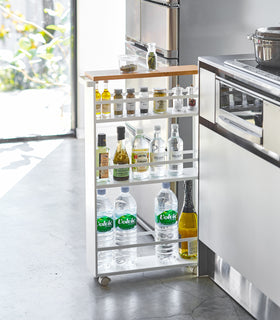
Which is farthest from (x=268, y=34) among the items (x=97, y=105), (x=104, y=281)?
(x=104, y=281)

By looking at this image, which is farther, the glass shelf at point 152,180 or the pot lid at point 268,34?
the glass shelf at point 152,180

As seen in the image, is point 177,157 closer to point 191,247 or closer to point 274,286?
point 191,247

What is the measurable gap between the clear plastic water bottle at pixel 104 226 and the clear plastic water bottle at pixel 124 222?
0.11 feet

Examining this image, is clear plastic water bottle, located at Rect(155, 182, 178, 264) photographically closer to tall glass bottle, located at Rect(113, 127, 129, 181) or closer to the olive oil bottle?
the olive oil bottle

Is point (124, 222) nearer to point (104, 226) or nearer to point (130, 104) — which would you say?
point (104, 226)

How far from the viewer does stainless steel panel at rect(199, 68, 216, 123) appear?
3.14 meters

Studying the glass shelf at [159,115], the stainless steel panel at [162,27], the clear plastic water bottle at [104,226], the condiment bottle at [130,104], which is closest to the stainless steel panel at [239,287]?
the clear plastic water bottle at [104,226]

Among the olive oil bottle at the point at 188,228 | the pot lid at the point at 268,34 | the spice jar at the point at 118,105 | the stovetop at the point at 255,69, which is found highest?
the pot lid at the point at 268,34

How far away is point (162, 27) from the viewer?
370 cm

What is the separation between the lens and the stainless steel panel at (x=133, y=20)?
4.03 m

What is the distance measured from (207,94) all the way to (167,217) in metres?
0.62

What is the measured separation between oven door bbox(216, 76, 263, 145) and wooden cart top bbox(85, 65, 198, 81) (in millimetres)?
274

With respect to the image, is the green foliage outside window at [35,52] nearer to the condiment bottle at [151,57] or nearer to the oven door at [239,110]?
the condiment bottle at [151,57]

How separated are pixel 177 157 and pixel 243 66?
1.97ft
